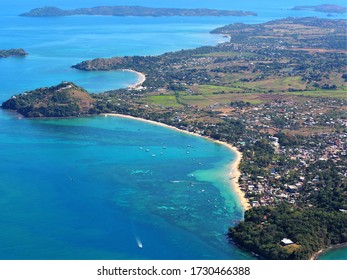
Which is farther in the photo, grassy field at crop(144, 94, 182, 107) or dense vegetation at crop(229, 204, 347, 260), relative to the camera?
grassy field at crop(144, 94, 182, 107)

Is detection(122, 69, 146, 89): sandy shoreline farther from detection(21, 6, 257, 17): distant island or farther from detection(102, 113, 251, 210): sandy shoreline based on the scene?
detection(21, 6, 257, 17): distant island

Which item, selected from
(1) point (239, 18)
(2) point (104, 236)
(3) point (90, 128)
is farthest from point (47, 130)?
(1) point (239, 18)

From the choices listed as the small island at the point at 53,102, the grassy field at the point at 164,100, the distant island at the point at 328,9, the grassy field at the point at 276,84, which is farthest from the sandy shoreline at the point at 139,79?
the distant island at the point at 328,9

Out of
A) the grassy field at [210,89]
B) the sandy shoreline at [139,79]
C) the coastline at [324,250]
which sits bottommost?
the coastline at [324,250]

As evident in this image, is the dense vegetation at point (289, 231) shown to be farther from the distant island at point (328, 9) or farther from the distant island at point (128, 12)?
the distant island at point (328, 9)

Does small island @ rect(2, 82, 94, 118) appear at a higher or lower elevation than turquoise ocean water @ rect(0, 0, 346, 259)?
higher

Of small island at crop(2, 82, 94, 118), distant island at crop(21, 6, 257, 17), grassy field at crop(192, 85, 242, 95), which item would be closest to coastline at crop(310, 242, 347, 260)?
small island at crop(2, 82, 94, 118)

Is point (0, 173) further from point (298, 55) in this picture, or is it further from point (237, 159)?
point (298, 55)
